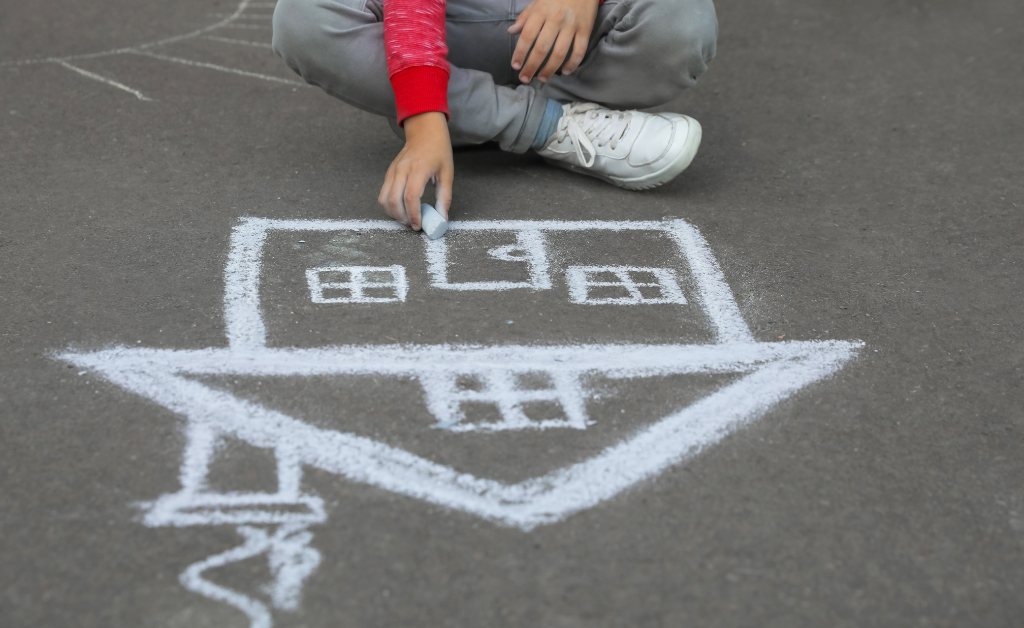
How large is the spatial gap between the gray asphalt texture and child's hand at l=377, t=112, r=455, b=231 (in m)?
0.19

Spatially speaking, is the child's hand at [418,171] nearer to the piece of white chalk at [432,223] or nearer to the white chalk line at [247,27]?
the piece of white chalk at [432,223]

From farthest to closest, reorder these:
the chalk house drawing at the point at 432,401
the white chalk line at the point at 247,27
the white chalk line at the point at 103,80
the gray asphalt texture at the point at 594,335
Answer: the white chalk line at the point at 247,27 < the white chalk line at the point at 103,80 < the chalk house drawing at the point at 432,401 < the gray asphalt texture at the point at 594,335

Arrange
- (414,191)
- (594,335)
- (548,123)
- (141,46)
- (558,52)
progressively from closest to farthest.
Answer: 1. (594,335)
2. (414,191)
3. (558,52)
4. (548,123)
5. (141,46)

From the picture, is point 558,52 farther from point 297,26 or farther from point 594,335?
point 594,335

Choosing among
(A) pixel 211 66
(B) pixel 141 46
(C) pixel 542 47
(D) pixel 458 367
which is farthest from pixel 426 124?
(B) pixel 141 46

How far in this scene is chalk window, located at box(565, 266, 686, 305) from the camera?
1973mm

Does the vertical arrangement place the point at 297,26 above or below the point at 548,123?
above

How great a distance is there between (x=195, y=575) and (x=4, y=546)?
11.4 inches

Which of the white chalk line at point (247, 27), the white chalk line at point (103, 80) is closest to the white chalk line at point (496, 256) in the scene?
the white chalk line at point (103, 80)

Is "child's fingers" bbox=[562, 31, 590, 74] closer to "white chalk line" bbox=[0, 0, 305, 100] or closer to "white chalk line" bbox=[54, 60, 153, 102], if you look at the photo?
"white chalk line" bbox=[0, 0, 305, 100]

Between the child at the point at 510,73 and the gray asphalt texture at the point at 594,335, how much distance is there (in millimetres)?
147

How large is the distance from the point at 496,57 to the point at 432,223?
627 millimetres

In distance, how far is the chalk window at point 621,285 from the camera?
1973 millimetres

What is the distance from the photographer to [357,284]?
1982mm
